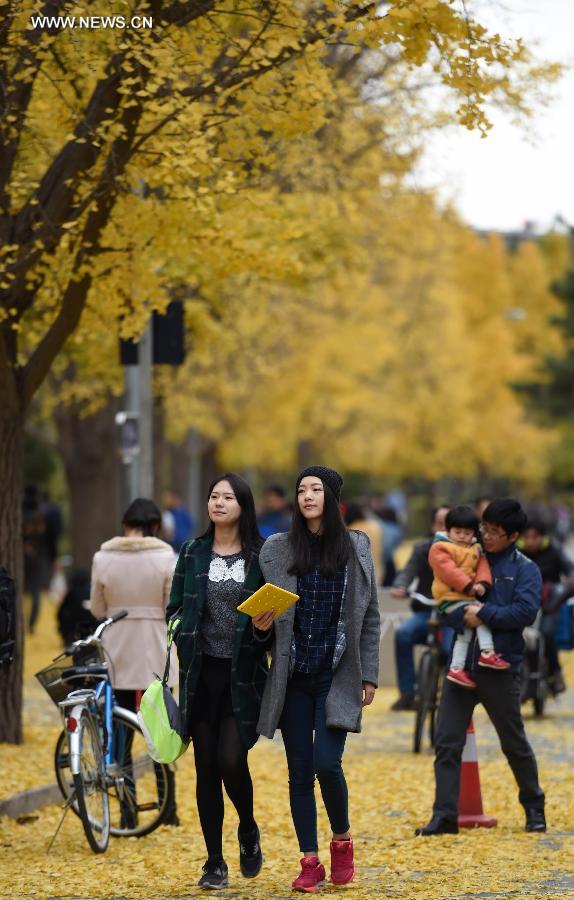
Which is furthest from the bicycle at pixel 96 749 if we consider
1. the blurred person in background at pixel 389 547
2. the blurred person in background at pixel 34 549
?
the blurred person in background at pixel 34 549

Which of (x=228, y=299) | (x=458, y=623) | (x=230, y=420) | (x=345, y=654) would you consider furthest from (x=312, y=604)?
(x=230, y=420)

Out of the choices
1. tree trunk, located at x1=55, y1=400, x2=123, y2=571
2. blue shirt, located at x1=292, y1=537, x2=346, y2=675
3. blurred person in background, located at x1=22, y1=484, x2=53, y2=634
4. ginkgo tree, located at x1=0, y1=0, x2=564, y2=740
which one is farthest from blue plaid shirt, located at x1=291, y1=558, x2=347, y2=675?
tree trunk, located at x1=55, y1=400, x2=123, y2=571

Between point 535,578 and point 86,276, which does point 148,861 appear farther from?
point 86,276

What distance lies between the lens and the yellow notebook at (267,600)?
23.8ft

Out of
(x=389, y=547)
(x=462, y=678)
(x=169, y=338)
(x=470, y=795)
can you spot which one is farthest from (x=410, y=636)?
(x=389, y=547)

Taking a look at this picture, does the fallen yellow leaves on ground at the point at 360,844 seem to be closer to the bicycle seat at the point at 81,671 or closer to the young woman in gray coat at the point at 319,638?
the young woman in gray coat at the point at 319,638

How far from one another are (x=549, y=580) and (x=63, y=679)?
24.5ft

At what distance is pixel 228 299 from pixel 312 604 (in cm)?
1467

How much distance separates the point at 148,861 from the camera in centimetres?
903

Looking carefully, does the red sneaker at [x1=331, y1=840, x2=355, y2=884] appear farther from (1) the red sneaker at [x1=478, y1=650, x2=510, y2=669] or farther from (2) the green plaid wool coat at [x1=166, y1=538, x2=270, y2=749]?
(1) the red sneaker at [x1=478, y1=650, x2=510, y2=669]

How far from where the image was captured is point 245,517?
784cm

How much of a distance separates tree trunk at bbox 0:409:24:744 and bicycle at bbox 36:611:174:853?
2829 millimetres

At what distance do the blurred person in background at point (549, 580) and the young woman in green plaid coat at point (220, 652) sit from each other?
8.20 m

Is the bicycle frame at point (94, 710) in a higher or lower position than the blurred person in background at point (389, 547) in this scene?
lower
